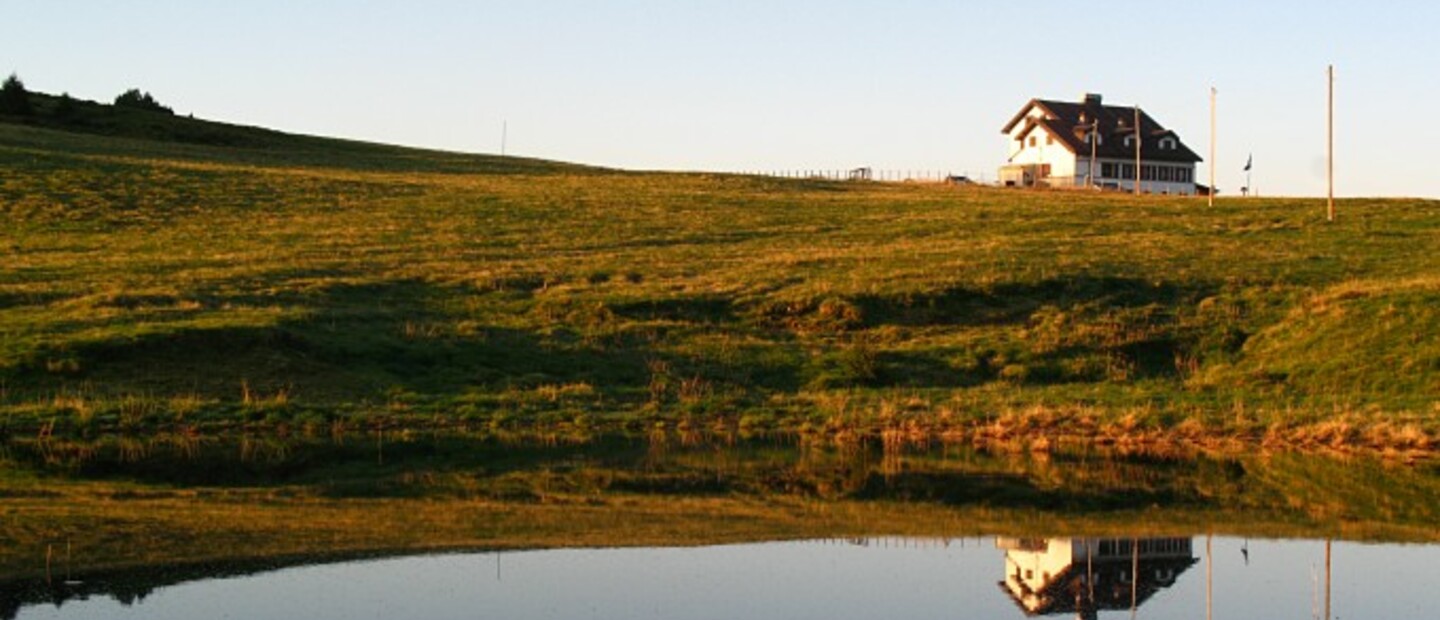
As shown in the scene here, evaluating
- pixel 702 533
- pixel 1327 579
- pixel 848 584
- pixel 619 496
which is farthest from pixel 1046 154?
pixel 848 584

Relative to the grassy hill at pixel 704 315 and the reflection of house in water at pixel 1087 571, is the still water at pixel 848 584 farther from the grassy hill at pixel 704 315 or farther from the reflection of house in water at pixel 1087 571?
the grassy hill at pixel 704 315

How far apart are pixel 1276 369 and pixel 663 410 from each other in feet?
54.4

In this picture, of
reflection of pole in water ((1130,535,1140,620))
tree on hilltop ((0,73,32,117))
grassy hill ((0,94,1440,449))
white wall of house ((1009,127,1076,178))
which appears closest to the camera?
reflection of pole in water ((1130,535,1140,620))

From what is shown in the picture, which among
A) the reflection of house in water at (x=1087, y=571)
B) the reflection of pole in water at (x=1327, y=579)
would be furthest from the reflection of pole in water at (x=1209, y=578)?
the reflection of pole in water at (x=1327, y=579)

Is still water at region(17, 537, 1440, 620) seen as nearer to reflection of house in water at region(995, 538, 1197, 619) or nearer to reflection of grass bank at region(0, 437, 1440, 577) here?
reflection of house in water at region(995, 538, 1197, 619)

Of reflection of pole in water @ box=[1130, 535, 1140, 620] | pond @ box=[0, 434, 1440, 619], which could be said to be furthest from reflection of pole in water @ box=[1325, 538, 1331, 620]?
reflection of pole in water @ box=[1130, 535, 1140, 620]

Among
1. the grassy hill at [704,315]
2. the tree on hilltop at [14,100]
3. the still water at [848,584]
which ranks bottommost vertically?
the still water at [848,584]

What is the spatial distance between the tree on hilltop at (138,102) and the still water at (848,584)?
12353 centimetres

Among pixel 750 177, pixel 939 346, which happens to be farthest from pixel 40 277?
pixel 750 177

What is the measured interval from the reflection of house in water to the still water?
0.03m

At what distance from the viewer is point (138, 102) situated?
14138 cm

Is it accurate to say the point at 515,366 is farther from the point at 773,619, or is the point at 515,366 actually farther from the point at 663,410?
the point at 773,619

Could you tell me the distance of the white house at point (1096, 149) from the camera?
144 metres

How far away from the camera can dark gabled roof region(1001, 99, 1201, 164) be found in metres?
145
